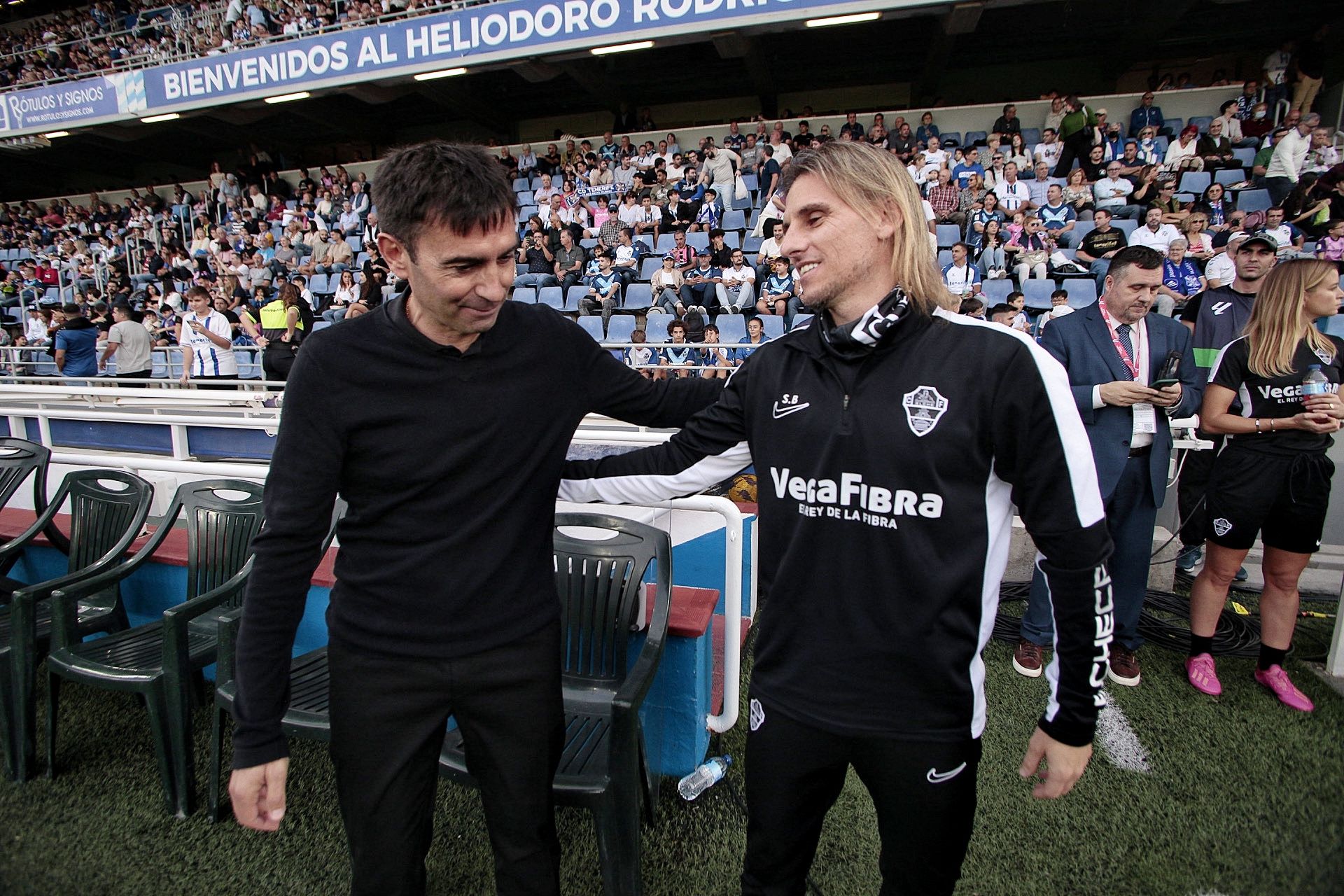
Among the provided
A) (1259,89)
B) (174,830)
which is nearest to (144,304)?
(174,830)

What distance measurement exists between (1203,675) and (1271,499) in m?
0.80

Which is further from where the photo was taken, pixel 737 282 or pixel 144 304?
pixel 144 304

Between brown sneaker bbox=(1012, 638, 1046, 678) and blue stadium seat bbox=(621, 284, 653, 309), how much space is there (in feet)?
24.4

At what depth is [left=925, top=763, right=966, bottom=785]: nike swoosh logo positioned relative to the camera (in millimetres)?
1236

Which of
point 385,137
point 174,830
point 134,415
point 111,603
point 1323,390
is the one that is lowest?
point 174,830

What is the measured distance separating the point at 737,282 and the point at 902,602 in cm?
802

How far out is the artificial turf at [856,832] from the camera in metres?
2.03

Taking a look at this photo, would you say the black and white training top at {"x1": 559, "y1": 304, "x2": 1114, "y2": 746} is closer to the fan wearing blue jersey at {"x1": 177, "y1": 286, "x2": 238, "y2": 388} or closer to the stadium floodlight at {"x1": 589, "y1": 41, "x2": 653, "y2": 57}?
the fan wearing blue jersey at {"x1": 177, "y1": 286, "x2": 238, "y2": 388}

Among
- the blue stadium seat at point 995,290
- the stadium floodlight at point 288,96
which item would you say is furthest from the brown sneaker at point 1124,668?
Answer: the stadium floodlight at point 288,96

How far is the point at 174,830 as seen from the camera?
2293 millimetres

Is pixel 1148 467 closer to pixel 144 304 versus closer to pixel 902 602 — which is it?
pixel 902 602

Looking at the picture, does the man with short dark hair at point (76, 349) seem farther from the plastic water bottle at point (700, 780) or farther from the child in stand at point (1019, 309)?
the child in stand at point (1019, 309)

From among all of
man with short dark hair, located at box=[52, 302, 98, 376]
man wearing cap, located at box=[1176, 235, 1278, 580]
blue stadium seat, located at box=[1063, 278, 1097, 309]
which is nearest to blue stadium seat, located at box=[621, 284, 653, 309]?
blue stadium seat, located at box=[1063, 278, 1097, 309]

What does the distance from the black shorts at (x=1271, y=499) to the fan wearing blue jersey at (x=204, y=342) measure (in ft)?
27.6
